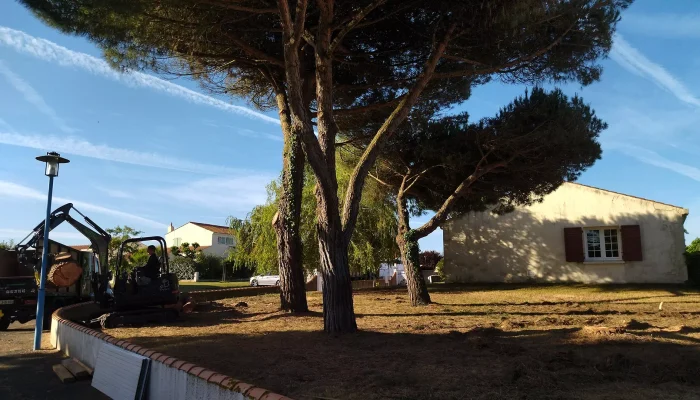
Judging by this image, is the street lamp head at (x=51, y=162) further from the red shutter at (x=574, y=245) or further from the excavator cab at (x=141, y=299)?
the red shutter at (x=574, y=245)

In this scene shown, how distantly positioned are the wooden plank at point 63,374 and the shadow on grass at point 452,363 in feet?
4.62

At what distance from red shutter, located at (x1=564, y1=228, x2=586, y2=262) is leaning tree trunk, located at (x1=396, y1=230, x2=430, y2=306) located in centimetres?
1056

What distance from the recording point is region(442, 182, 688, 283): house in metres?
21.3

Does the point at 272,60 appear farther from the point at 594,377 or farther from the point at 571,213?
the point at 571,213

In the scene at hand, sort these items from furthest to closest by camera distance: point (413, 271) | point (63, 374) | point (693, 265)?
point (693, 265) → point (413, 271) → point (63, 374)

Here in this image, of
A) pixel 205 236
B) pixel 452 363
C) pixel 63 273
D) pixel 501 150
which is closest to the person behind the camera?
pixel 452 363

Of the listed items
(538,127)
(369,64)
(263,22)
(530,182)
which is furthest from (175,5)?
(530,182)

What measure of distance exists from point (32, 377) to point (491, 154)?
12254 mm

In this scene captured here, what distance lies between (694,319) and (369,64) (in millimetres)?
9377

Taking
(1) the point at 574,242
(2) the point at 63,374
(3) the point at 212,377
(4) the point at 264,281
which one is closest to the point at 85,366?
Result: (2) the point at 63,374

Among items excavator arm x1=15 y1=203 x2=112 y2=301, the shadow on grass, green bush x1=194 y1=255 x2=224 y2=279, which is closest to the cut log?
excavator arm x1=15 y1=203 x2=112 y2=301

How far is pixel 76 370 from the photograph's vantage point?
23.4 ft

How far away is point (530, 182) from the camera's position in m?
15.7

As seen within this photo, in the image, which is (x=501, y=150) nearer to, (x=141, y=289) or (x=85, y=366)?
(x=141, y=289)
